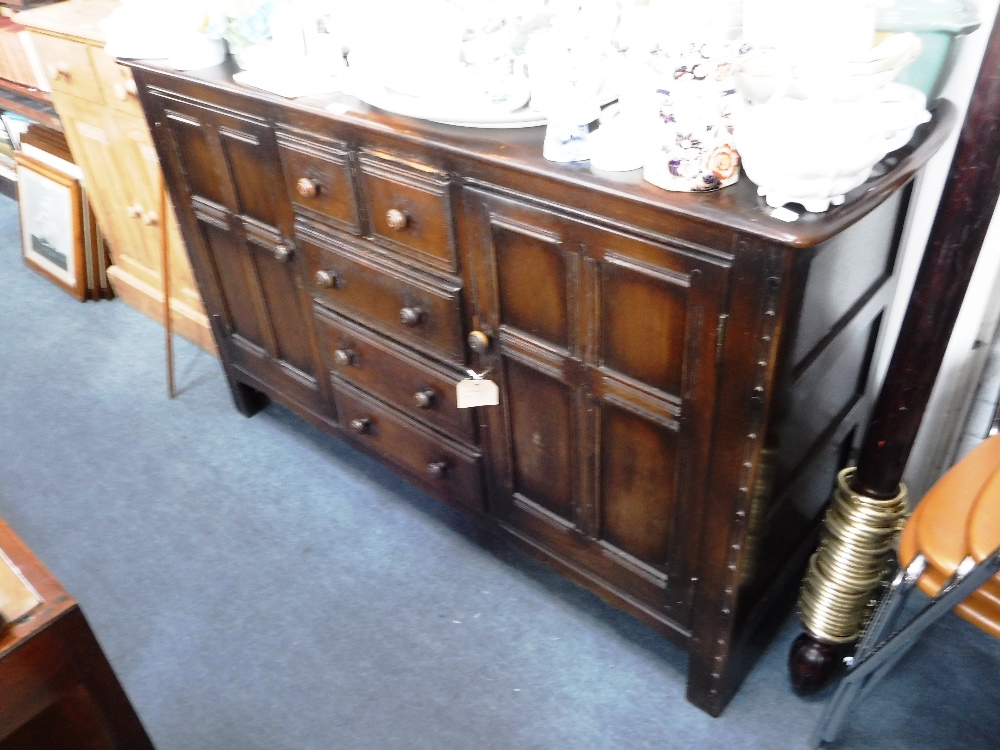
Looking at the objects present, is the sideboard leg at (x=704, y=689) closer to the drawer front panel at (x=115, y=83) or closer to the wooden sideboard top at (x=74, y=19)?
the drawer front panel at (x=115, y=83)

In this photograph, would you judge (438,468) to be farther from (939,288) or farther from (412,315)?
(939,288)

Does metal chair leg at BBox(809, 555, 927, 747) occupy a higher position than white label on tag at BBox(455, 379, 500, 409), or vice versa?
white label on tag at BBox(455, 379, 500, 409)

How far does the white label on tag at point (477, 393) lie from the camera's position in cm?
125

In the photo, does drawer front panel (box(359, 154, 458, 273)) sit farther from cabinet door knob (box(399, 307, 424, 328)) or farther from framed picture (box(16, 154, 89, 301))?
framed picture (box(16, 154, 89, 301))

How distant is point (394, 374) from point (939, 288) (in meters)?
0.93

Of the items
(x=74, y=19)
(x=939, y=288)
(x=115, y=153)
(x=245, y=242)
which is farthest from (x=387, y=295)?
(x=74, y=19)

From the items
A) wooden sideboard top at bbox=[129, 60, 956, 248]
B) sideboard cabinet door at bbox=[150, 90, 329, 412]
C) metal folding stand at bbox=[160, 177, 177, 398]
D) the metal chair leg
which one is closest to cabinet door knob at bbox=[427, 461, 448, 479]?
sideboard cabinet door at bbox=[150, 90, 329, 412]

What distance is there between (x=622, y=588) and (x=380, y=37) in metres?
0.99

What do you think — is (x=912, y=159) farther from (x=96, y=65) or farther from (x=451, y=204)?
(x=96, y=65)

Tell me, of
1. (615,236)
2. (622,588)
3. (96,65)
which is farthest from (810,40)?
(96,65)

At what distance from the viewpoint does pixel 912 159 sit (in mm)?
884

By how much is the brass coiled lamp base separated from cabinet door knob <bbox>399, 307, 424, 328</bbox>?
0.76 meters

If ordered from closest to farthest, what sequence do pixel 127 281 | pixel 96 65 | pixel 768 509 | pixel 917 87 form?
pixel 917 87
pixel 768 509
pixel 96 65
pixel 127 281

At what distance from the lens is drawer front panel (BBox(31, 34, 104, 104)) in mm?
1976
